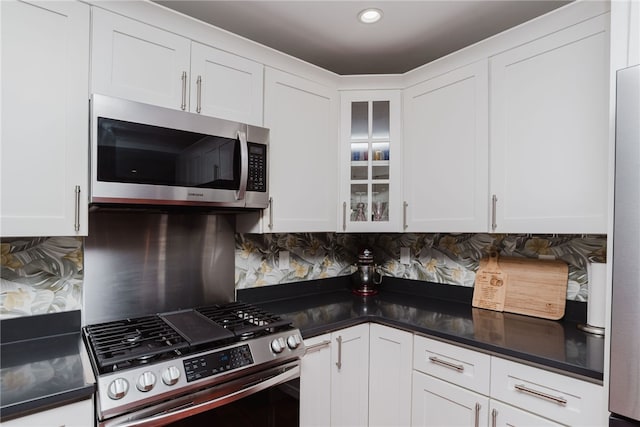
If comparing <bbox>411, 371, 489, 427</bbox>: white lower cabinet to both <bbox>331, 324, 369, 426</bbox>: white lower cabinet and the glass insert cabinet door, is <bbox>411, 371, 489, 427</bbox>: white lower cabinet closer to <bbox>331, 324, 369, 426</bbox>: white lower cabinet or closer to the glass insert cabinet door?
<bbox>331, 324, 369, 426</bbox>: white lower cabinet

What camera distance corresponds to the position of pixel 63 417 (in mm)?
1037

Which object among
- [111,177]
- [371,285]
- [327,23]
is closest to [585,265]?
[371,285]

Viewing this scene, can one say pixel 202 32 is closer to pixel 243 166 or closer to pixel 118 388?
pixel 243 166

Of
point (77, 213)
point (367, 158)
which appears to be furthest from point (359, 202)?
point (77, 213)

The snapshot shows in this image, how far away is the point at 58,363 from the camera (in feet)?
4.00

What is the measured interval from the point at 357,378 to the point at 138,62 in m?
1.76

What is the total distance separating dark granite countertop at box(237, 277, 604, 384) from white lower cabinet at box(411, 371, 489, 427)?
0.69 ft

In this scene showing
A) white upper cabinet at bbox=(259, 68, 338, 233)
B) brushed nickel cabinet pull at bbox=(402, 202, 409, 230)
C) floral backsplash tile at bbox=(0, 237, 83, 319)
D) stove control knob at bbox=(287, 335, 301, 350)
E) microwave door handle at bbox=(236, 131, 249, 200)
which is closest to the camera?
floral backsplash tile at bbox=(0, 237, 83, 319)

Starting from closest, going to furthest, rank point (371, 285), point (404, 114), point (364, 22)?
point (364, 22) < point (404, 114) < point (371, 285)

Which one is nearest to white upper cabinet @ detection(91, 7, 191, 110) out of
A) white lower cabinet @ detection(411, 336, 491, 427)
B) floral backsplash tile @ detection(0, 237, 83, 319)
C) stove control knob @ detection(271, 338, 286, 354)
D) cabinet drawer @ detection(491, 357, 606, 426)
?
floral backsplash tile @ detection(0, 237, 83, 319)

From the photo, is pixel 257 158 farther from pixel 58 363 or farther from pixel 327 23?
pixel 58 363

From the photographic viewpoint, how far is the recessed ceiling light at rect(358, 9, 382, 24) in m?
1.72

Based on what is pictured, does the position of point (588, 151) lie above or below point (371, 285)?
above

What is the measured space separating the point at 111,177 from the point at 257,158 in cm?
63
